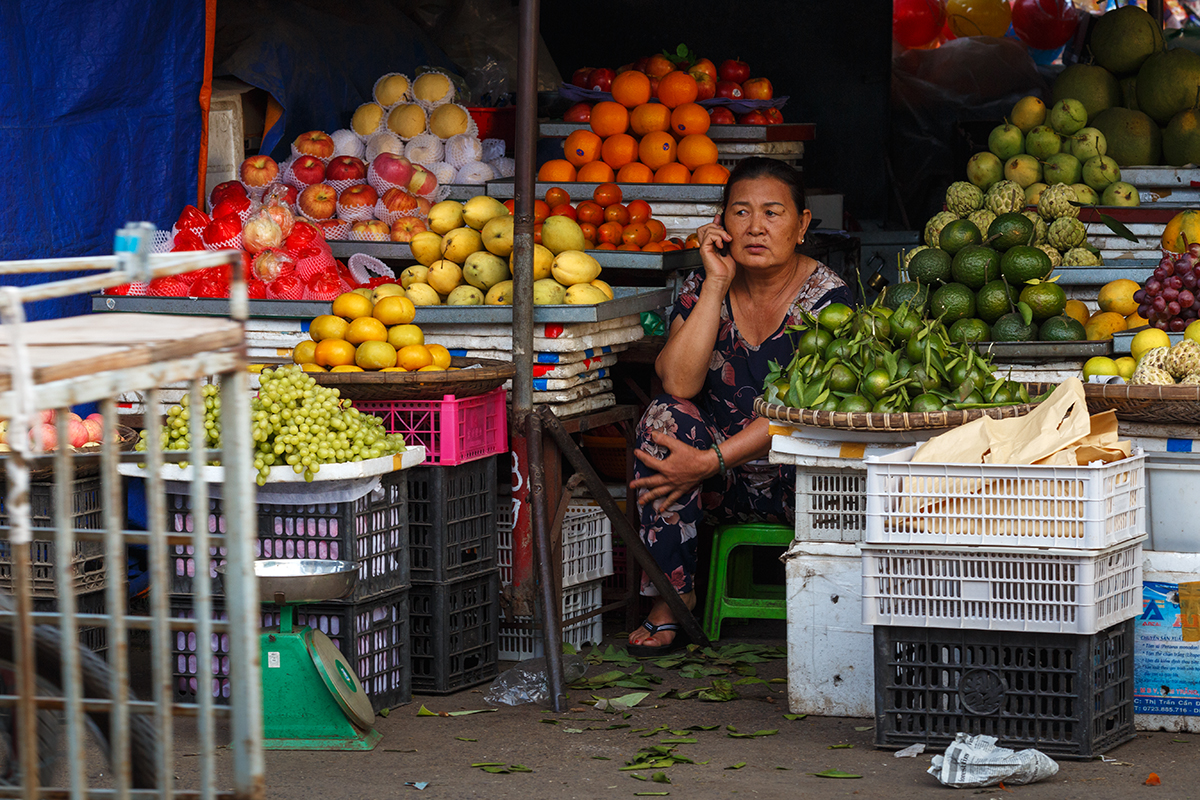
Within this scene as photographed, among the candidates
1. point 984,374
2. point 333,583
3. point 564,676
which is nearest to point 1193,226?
point 984,374

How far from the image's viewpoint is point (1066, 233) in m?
5.52

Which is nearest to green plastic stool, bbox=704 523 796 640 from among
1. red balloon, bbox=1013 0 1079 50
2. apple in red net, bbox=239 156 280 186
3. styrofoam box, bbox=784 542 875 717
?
styrofoam box, bbox=784 542 875 717

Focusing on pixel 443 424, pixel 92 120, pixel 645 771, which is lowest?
pixel 645 771

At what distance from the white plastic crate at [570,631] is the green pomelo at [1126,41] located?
3.84m

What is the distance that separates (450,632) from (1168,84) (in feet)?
14.1

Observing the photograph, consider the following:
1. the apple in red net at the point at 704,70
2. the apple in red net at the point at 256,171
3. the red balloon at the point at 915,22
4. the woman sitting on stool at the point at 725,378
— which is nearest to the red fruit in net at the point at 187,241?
the apple in red net at the point at 256,171

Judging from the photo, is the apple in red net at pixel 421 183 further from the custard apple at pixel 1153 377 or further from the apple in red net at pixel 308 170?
the custard apple at pixel 1153 377

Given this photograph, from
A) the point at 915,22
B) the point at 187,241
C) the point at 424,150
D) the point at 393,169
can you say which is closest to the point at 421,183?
the point at 393,169

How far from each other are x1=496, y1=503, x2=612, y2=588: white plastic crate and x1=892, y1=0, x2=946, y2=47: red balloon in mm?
6520

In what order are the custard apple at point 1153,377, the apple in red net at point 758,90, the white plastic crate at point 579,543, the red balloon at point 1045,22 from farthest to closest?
the red balloon at point 1045,22 → the apple in red net at point 758,90 → the white plastic crate at point 579,543 → the custard apple at point 1153,377

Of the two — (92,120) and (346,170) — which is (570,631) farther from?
(92,120)

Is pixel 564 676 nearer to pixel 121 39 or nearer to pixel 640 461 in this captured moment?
pixel 640 461

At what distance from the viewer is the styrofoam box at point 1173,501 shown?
13.1 feet

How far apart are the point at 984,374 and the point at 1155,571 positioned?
706mm
